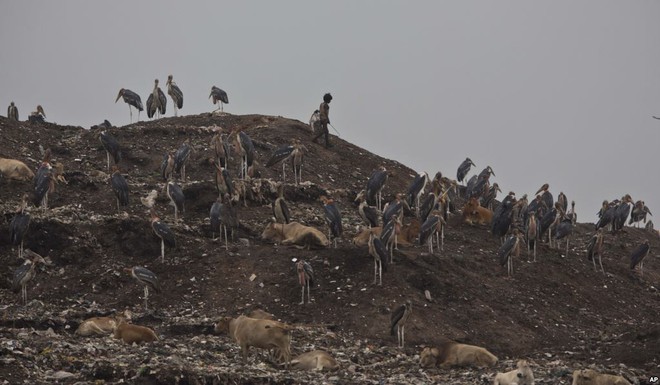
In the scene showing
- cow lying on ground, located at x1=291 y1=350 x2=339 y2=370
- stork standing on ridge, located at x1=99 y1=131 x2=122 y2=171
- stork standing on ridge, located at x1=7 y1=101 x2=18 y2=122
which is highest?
stork standing on ridge, located at x1=7 y1=101 x2=18 y2=122

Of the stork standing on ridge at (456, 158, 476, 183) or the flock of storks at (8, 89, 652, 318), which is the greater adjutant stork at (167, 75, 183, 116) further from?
the stork standing on ridge at (456, 158, 476, 183)

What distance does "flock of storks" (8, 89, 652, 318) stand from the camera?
29.7 meters

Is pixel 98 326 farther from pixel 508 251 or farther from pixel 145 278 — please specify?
pixel 508 251

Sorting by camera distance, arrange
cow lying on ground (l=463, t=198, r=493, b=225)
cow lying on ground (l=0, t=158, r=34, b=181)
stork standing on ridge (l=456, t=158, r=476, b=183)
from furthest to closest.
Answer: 1. stork standing on ridge (l=456, t=158, r=476, b=183)
2. cow lying on ground (l=463, t=198, r=493, b=225)
3. cow lying on ground (l=0, t=158, r=34, b=181)

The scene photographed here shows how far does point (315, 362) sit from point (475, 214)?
578 inches

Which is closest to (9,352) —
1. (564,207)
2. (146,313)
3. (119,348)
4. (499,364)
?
(119,348)

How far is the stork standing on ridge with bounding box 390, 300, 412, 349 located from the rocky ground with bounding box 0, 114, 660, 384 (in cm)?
27

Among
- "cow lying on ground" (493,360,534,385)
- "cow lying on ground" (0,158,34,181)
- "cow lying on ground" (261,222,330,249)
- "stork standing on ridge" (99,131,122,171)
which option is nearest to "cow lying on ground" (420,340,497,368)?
"cow lying on ground" (493,360,534,385)

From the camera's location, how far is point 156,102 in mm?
43688

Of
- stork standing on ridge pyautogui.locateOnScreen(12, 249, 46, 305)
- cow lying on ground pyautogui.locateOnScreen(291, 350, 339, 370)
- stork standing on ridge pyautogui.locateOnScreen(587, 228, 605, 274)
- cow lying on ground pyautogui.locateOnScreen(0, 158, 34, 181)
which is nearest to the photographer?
cow lying on ground pyautogui.locateOnScreen(291, 350, 339, 370)

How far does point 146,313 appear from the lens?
89.7ft

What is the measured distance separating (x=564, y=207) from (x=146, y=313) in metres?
18.2

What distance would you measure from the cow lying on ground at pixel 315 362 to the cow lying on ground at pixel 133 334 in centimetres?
277

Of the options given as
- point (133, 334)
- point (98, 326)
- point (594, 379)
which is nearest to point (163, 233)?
point (98, 326)
